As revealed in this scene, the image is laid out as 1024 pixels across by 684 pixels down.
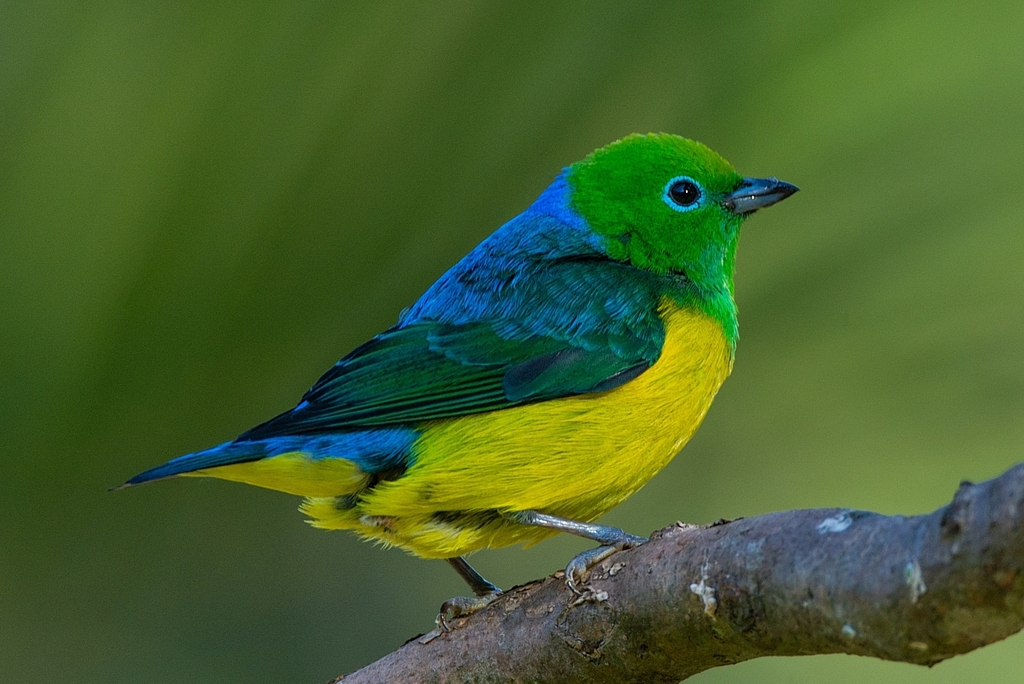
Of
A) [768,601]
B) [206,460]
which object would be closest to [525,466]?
[206,460]

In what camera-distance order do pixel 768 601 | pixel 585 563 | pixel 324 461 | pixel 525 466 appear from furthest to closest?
pixel 324 461, pixel 525 466, pixel 585 563, pixel 768 601

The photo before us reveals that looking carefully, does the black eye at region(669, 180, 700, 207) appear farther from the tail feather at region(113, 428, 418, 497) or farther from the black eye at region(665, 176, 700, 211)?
the tail feather at region(113, 428, 418, 497)

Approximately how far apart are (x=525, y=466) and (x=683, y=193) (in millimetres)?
1427

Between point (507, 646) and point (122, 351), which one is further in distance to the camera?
point (122, 351)

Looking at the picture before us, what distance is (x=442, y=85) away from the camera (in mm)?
3211

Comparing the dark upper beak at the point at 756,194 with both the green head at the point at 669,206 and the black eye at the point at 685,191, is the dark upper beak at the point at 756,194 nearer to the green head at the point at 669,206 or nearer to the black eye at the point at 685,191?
the green head at the point at 669,206

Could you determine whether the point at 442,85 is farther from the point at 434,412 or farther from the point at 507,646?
the point at 507,646

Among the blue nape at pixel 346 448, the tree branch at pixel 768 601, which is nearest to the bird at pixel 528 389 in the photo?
the blue nape at pixel 346 448

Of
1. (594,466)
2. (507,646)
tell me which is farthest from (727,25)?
(507,646)

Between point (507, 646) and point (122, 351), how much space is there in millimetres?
1450

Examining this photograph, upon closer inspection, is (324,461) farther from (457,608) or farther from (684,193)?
(684,193)

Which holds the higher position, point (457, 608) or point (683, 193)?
point (683, 193)

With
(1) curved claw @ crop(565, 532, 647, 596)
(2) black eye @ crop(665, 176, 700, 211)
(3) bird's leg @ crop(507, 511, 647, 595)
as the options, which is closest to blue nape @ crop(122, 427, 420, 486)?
(3) bird's leg @ crop(507, 511, 647, 595)

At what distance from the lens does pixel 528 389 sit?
3.21 metres
